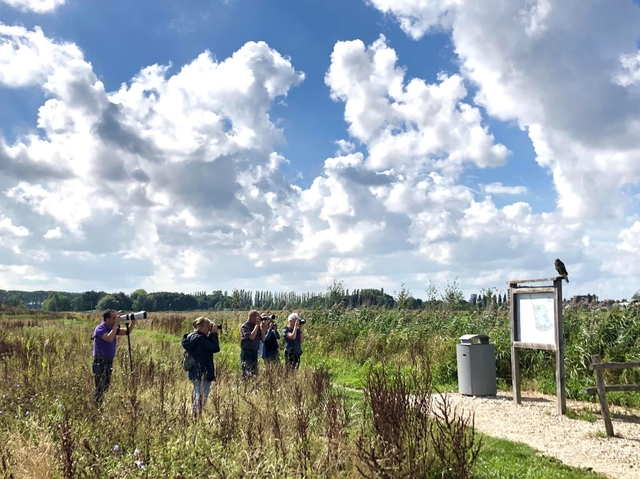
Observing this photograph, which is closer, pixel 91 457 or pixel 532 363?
pixel 91 457

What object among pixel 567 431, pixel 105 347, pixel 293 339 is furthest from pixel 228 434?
pixel 293 339

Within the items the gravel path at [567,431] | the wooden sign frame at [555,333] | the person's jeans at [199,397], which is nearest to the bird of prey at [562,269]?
the wooden sign frame at [555,333]

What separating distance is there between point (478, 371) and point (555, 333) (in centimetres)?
192

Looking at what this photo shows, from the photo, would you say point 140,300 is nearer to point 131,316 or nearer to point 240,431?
point 131,316

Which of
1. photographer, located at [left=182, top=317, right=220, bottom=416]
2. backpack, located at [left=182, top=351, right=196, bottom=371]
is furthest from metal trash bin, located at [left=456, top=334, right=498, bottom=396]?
backpack, located at [left=182, top=351, right=196, bottom=371]

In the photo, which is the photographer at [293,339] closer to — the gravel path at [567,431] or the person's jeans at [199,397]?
the person's jeans at [199,397]

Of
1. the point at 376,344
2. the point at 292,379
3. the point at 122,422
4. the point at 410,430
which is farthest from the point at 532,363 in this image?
the point at 122,422

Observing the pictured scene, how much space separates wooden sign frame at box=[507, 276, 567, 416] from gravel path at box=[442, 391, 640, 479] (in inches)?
12.1

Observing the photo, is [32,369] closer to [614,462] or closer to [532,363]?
[614,462]

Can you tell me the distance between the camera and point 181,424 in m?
5.62

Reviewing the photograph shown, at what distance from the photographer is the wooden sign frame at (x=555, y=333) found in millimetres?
9305

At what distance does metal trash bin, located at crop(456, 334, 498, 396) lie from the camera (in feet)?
36.2

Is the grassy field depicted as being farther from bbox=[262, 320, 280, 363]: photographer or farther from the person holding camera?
bbox=[262, 320, 280, 363]: photographer

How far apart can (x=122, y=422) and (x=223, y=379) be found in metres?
3.12
